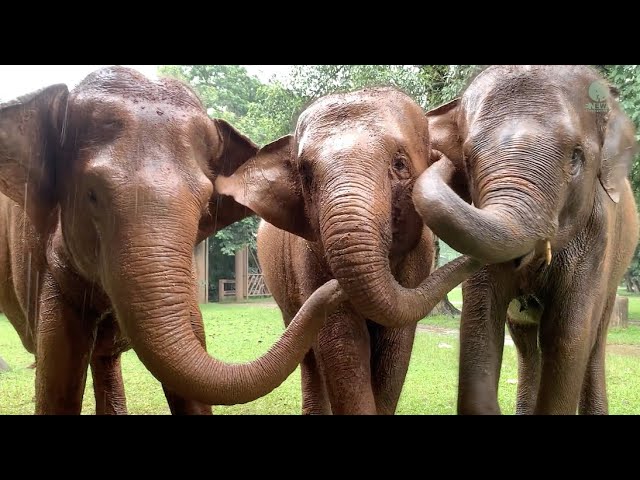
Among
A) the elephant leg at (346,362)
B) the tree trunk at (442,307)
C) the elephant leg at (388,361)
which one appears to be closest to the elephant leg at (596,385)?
the tree trunk at (442,307)

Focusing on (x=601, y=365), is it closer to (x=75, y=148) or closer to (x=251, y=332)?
(x=251, y=332)

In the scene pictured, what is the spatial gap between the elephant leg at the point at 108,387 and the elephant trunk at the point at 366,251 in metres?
1.88

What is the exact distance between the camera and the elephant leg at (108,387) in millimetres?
3311

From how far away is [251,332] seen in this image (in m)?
3.88

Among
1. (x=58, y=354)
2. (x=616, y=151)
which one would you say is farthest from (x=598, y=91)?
(x=58, y=354)

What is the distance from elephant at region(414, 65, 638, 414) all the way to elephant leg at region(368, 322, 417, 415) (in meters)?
0.23

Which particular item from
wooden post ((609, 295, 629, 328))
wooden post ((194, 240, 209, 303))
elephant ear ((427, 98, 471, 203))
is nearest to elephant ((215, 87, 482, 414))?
elephant ear ((427, 98, 471, 203))

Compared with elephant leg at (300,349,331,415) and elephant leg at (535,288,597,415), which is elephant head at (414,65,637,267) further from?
elephant leg at (300,349,331,415)

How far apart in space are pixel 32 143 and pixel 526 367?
2618 mm

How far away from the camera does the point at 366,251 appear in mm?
1837

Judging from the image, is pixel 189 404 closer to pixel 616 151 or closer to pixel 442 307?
pixel 442 307

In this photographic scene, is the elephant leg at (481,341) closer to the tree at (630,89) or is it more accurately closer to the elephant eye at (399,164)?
the elephant eye at (399,164)
